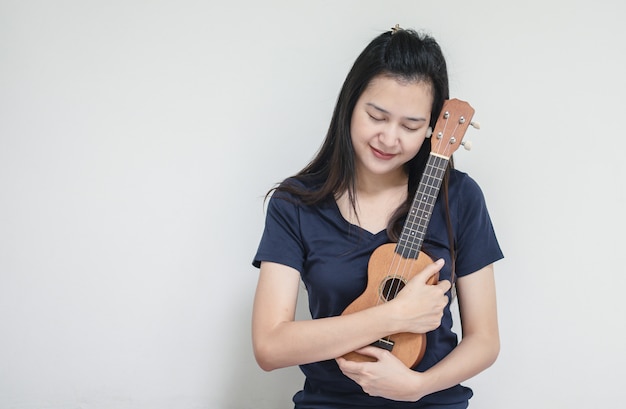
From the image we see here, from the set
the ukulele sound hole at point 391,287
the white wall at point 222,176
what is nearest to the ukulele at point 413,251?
the ukulele sound hole at point 391,287

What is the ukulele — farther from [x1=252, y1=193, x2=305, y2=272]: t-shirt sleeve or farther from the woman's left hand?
[x1=252, y1=193, x2=305, y2=272]: t-shirt sleeve

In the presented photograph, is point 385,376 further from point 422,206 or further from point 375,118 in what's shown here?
point 375,118

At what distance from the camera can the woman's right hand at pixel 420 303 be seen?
58.2 inches

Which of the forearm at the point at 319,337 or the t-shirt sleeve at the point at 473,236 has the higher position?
the t-shirt sleeve at the point at 473,236

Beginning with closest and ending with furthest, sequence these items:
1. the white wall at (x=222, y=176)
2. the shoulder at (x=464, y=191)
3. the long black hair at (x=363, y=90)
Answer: the long black hair at (x=363, y=90), the shoulder at (x=464, y=191), the white wall at (x=222, y=176)

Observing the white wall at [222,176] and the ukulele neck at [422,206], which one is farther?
the white wall at [222,176]

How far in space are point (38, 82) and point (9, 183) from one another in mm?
313

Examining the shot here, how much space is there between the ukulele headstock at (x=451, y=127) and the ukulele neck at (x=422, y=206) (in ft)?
0.07

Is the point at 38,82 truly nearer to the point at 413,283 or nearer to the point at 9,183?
the point at 9,183

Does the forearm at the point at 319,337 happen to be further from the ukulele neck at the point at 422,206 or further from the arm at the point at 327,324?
the ukulele neck at the point at 422,206

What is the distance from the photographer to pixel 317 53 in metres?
2.07

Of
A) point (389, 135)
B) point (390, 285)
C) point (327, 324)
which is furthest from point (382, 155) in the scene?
point (327, 324)

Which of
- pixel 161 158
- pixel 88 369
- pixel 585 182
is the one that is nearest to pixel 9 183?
pixel 161 158

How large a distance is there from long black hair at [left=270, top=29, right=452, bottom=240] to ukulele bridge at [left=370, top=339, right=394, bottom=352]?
24cm
